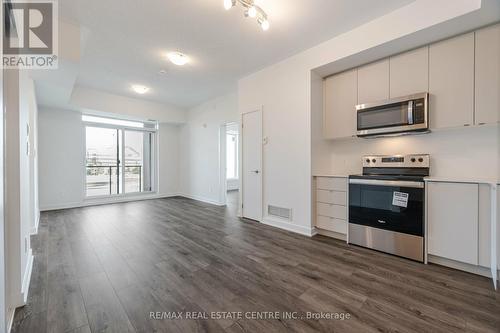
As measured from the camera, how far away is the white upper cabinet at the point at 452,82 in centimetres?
226

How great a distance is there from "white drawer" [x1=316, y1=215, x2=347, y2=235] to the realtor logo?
12.4 ft

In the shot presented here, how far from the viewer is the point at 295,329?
144cm

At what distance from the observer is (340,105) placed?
3.26 metres

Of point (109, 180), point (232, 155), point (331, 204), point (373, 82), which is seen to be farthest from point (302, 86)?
point (232, 155)

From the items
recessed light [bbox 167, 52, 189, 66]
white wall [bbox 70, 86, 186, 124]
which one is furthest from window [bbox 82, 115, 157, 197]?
recessed light [bbox 167, 52, 189, 66]

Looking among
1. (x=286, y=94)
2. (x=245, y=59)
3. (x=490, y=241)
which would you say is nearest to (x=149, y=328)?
(x=490, y=241)

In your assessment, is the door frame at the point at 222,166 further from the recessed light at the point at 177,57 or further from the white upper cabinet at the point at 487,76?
the white upper cabinet at the point at 487,76

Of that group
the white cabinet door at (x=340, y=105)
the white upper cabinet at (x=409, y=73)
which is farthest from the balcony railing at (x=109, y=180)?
the white upper cabinet at (x=409, y=73)

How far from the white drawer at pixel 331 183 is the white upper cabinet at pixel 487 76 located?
5.00 ft

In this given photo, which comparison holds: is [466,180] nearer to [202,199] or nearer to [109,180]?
[202,199]

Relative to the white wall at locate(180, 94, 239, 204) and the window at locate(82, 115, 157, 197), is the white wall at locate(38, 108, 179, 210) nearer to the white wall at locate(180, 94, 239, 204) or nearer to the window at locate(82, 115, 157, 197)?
the window at locate(82, 115, 157, 197)

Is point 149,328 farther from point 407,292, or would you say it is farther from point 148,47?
point 148,47

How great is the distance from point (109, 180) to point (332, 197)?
6181mm

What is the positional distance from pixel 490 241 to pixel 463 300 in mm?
732
